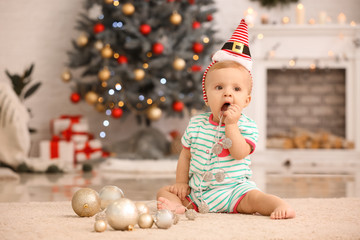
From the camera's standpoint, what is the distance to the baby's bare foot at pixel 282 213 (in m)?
1.47

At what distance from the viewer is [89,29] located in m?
4.13

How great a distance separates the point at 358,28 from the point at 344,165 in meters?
1.20

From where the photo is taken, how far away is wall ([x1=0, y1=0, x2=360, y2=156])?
15.3 ft

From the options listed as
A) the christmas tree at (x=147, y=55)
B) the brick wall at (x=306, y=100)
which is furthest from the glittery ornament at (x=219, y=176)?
the brick wall at (x=306, y=100)

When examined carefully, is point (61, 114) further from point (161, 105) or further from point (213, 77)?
point (213, 77)

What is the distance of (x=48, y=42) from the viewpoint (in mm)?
4691

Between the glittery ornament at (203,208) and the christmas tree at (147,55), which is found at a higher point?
the christmas tree at (147,55)

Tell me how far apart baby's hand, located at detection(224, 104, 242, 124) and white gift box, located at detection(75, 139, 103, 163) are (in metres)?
2.65

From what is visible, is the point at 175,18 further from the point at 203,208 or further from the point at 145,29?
the point at 203,208

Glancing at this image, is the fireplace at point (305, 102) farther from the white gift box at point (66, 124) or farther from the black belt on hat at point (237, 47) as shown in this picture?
the black belt on hat at point (237, 47)

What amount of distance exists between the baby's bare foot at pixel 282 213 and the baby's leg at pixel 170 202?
0.91 ft

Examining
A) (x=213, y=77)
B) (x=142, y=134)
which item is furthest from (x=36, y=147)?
(x=213, y=77)

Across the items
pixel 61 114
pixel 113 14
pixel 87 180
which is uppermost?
pixel 113 14

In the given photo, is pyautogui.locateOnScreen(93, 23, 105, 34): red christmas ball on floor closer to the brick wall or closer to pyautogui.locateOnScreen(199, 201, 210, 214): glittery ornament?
the brick wall
